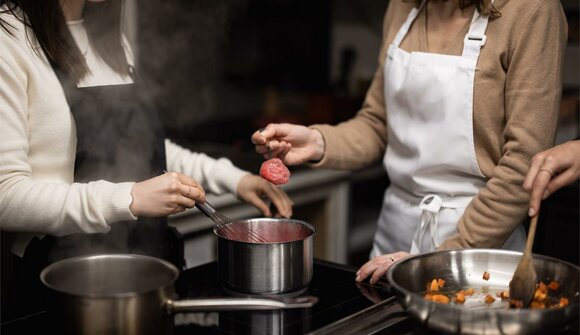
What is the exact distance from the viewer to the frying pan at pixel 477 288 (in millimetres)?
970

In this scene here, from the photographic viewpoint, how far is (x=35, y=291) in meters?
1.46

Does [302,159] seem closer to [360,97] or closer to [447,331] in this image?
[447,331]

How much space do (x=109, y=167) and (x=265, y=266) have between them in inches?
22.0

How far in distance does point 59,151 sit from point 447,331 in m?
0.85

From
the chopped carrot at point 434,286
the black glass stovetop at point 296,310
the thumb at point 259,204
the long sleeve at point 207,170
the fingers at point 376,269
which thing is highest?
the long sleeve at point 207,170

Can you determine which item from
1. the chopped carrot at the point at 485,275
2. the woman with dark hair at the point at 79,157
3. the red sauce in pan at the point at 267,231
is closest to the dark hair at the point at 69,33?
the woman with dark hair at the point at 79,157

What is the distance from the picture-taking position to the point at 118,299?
0.94m

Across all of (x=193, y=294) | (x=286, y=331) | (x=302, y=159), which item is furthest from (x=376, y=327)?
(x=302, y=159)

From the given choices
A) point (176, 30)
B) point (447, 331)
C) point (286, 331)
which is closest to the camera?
point (447, 331)

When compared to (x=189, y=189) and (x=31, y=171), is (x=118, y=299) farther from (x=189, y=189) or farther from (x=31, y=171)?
(x=31, y=171)

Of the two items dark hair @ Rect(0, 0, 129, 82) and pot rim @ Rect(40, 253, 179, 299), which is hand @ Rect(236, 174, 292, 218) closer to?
dark hair @ Rect(0, 0, 129, 82)

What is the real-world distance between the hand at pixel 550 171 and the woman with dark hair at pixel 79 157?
0.59 meters

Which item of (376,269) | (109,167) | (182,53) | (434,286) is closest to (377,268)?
(376,269)

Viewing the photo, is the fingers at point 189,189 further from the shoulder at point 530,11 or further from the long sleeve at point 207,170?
the shoulder at point 530,11
